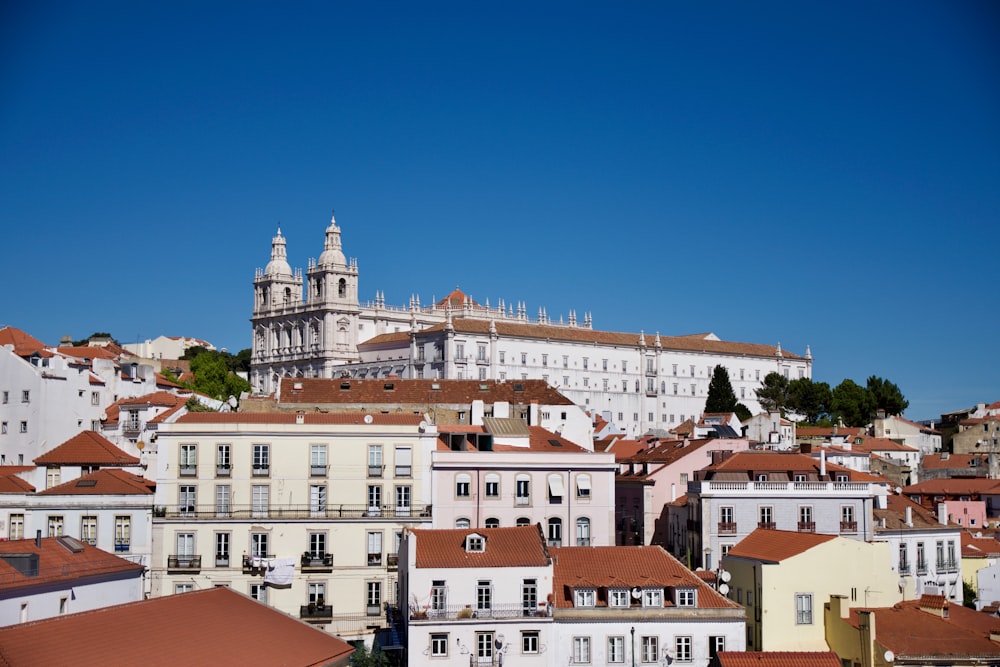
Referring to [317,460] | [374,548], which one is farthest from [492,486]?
[317,460]

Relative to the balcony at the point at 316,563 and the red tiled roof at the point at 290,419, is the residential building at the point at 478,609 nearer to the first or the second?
the balcony at the point at 316,563

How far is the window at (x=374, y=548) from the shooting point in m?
45.9

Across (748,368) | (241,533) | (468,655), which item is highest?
(748,368)

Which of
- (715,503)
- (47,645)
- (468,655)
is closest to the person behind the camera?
(47,645)

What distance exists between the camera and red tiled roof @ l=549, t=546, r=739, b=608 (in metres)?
37.9

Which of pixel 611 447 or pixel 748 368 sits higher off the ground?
pixel 748 368

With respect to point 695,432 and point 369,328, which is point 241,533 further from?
point 369,328

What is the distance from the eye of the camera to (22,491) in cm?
4638

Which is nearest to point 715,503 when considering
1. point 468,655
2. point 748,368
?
point 468,655

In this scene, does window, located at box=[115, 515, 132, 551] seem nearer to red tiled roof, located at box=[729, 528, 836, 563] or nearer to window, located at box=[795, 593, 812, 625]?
red tiled roof, located at box=[729, 528, 836, 563]

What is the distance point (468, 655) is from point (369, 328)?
12847 cm

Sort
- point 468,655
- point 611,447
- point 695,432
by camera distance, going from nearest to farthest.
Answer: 1. point 468,655
2. point 611,447
3. point 695,432

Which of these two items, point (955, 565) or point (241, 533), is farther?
point (955, 565)

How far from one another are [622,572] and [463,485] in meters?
10.3
